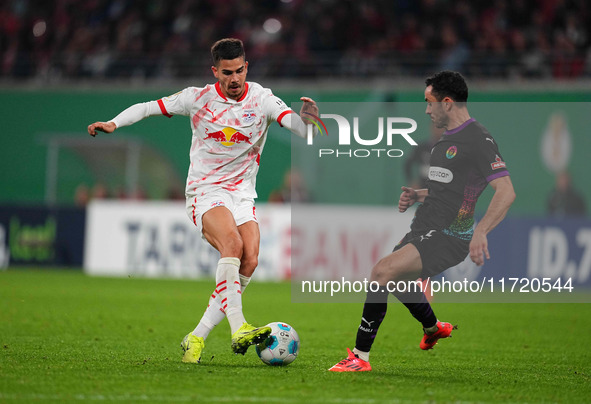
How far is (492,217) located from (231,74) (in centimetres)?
223

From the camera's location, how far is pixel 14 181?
22641 millimetres

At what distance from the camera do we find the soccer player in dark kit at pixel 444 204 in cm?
637

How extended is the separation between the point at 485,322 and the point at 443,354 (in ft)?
10.8

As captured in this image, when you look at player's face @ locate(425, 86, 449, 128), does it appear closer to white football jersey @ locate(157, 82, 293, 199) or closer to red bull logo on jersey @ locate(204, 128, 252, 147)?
white football jersey @ locate(157, 82, 293, 199)

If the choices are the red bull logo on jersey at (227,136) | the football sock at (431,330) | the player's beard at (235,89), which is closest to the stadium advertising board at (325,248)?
the football sock at (431,330)

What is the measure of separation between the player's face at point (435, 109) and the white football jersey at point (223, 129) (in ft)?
3.52

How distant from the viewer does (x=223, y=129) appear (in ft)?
22.8

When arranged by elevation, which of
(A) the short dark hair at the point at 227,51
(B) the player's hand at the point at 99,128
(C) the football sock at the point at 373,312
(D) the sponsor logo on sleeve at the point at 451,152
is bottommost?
(C) the football sock at the point at 373,312

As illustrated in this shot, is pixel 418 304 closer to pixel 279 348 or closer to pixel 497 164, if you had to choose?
pixel 279 348

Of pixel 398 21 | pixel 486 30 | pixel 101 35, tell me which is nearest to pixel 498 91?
pixel 486 30

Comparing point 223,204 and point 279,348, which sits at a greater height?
point 223,204

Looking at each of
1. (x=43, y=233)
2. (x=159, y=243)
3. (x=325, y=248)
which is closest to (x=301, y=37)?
(x=159, y=243)

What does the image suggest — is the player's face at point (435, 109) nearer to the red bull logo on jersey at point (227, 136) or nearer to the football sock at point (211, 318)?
the red bull logo on jersey at point (227, 136)

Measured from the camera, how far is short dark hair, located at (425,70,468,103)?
6578 mm
